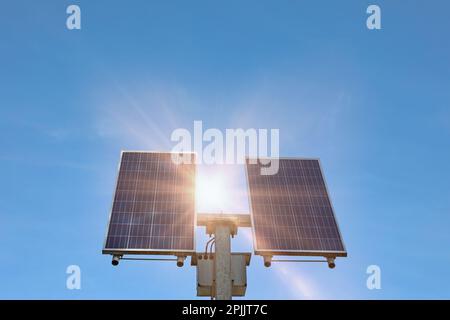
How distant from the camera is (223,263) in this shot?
1580cm

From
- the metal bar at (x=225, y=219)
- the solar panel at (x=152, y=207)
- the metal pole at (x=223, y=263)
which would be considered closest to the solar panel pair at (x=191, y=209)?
the solar panel at (x=152, y=207)

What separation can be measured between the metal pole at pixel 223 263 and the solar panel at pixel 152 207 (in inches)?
36.1

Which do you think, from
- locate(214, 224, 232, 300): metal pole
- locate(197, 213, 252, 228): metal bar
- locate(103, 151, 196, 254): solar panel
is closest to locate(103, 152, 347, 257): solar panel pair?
locate(103, 151, 196, 254): solar panel

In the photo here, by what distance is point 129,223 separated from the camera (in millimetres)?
16531

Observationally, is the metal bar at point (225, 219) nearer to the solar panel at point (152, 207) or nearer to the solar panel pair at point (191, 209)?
the solar panel pair at point (191, 209)

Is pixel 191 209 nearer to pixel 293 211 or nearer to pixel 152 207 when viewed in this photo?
pixel 152 207

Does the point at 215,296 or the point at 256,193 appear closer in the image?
the point at 215,296

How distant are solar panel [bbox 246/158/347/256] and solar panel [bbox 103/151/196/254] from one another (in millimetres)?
2341

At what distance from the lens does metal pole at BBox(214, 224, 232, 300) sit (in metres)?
15.2

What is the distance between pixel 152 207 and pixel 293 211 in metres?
5.09
